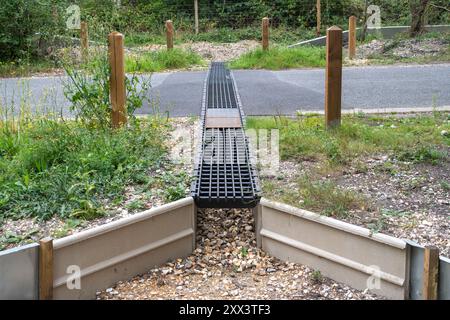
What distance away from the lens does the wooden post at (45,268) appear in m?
3.62

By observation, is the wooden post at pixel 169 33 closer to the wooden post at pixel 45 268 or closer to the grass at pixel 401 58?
the grass at pixel 401 58

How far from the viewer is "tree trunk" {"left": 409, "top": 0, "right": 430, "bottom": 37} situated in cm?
1716

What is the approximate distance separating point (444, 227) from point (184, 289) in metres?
1.73

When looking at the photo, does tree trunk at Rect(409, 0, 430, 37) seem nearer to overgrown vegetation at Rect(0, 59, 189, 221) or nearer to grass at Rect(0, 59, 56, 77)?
grass at Rect(0, 59, 56, 77)

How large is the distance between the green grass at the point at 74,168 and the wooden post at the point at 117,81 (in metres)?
0.17

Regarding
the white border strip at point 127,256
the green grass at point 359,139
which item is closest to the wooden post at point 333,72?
the green grass at point 359,139

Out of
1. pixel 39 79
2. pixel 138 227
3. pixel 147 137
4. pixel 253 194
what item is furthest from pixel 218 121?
pixel 39 79

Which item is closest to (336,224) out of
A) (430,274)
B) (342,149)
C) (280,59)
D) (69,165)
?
(430,274)

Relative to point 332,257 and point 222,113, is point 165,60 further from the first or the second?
point 332,257

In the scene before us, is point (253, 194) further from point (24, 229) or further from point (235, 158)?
point (24, 229)

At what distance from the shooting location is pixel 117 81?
6.10 metres

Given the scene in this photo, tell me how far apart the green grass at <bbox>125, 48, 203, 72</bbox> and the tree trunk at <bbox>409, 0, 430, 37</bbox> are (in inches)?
258

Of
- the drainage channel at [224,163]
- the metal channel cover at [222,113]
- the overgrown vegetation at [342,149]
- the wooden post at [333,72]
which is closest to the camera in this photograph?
the overgrown vegetation at [342,149]

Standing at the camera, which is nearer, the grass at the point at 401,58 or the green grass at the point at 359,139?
the green grass at the point at 359,139
